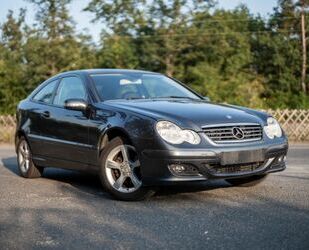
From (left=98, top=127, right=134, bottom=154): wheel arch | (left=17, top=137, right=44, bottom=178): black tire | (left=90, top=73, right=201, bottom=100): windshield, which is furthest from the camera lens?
(left=17, top=137, right=44, bottom=178): black tire

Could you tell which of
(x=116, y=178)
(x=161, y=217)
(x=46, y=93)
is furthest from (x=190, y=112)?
(x=46, y=93)

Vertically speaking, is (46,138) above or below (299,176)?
above

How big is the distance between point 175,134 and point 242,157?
72 centimetres

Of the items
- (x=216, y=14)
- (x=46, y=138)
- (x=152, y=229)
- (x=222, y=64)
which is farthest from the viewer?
(x=216, y=14)

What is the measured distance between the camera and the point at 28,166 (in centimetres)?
934

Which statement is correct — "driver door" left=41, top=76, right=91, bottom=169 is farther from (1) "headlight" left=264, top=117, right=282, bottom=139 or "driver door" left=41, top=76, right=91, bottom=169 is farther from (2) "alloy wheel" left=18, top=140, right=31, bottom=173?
(1) "headlight" left=264, top=117, right=282, bottom=139

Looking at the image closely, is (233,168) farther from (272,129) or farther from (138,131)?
(138,131)

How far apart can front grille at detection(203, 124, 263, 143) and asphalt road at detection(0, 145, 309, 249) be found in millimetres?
610

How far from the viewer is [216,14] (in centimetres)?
5094

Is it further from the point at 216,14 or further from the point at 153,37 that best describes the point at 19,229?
the point at 216,14

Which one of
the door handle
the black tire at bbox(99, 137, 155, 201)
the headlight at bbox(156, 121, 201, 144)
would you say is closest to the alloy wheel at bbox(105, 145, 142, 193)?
the black tire at bbox(99, 137, 155, 201)

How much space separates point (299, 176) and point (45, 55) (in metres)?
31.1

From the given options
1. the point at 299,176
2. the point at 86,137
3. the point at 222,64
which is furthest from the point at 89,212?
the point at 222,64

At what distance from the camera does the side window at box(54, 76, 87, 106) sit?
8258 millimetres
